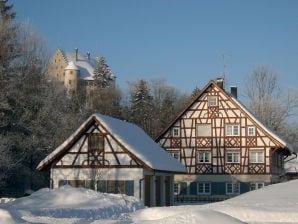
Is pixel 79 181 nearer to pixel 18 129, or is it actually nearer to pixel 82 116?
pixel 18 129

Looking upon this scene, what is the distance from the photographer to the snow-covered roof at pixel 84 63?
102m

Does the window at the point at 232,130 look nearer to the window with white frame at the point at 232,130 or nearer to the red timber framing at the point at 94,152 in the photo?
the window with white frame at the point at 232,130

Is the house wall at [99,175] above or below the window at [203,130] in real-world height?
below

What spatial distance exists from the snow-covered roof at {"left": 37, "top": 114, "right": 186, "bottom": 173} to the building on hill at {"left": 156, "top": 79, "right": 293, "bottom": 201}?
10.7 metres

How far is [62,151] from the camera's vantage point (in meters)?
33.7

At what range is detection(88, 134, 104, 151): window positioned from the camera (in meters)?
33.5

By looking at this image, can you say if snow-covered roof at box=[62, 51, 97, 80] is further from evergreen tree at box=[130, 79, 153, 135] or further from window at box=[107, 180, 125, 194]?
window at box=[107, 180, 125, 194]

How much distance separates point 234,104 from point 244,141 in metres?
3.50

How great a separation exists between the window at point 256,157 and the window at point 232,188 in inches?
102

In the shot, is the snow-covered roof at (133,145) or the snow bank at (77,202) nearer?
the snow bank at (77,202)

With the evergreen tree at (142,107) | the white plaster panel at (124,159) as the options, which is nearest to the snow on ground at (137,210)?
the white plaster panel at (124,159)

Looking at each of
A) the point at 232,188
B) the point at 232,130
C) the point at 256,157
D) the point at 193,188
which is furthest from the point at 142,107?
the point at 232,188

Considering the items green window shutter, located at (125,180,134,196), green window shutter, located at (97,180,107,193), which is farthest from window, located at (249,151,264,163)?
green window shutter, located at (97,180,107,193)

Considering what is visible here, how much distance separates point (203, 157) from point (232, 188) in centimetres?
403
